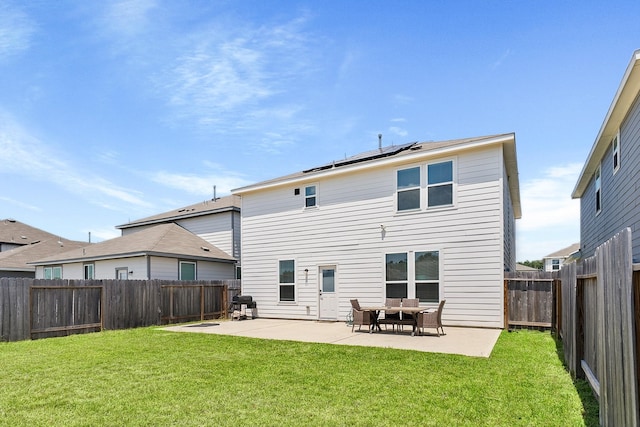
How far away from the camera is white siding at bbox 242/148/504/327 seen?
11164 millimetres

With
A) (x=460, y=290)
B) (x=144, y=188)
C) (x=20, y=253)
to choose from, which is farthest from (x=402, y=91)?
(x=20, y=253)

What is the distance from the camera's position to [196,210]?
73.7ft

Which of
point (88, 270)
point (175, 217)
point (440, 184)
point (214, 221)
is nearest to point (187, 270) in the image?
point (214, 221)

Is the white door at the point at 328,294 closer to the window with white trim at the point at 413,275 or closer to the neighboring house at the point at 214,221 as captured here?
the window with white trim at the point at 413,275

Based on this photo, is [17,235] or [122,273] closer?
[122,273]

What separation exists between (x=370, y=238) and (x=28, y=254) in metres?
22.0

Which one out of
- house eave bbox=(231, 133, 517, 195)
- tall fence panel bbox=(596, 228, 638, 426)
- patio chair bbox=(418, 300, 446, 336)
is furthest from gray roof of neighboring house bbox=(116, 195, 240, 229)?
tall fence panel bbox=(596, 228, 638, 426)

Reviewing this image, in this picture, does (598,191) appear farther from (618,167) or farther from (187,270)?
(187,270)

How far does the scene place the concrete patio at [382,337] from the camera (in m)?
8.12

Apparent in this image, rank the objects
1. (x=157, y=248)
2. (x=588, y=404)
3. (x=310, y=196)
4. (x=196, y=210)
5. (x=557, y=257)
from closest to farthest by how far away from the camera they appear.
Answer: (x=588, y=404) → (x=310, y=196) → (x=157, y=248) → (x=196, y=210) → (x=557, y=257)

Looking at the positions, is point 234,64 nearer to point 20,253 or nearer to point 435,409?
point 435,409

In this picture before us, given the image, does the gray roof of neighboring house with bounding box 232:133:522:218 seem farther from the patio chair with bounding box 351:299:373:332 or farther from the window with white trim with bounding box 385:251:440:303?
the patio chair with bounding box 351:299:373:332

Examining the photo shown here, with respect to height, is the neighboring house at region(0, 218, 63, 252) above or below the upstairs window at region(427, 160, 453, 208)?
below

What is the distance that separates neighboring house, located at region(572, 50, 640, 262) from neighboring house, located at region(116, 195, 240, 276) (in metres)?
15.2
